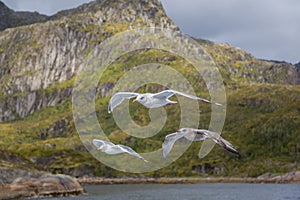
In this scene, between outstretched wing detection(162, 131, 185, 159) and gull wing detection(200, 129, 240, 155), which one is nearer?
gull wing detection(200, 129, 240, 155)

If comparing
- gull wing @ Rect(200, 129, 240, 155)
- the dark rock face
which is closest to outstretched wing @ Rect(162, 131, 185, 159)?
gull wing @ Rect(200, 129, 240, 155)

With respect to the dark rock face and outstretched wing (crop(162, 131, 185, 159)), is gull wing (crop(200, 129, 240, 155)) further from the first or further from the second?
the dark rock face

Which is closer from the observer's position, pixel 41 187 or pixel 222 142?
pixel 222 142

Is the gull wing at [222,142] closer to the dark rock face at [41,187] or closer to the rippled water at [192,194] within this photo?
the dark rock face at [41,187]

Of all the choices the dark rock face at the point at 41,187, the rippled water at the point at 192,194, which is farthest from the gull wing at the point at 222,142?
the rippled water at the point at 192,194

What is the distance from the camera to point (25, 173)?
97.0 m

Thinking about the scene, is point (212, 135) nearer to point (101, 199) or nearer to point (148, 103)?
point (148, 103)

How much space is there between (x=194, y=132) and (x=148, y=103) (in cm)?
200

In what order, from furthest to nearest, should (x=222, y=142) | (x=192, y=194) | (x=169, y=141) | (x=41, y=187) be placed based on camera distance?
(x=192, y=194) → (x=41, y=187) → (x=169, y=141) → (x=222, y=142)

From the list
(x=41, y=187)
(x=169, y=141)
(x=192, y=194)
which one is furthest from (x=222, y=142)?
(x=192, y=194)

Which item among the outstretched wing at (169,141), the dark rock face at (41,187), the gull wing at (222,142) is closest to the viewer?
the gull wing at (222,142)

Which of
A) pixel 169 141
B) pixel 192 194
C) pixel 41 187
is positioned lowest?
Result: pixel 192 194

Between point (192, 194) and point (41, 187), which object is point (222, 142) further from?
point (192, 194)

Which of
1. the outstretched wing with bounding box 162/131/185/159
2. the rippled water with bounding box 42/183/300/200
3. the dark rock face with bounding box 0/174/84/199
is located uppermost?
the outstretched wing with bounding box 162/131/185/159
